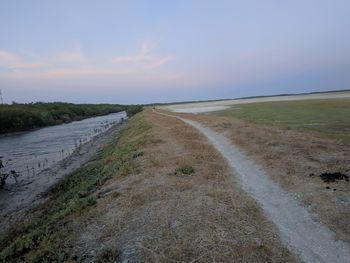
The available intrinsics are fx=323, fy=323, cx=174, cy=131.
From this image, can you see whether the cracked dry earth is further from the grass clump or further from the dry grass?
the dry grass

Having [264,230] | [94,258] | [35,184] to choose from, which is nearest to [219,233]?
[264,230]

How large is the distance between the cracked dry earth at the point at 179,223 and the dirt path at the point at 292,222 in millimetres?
295

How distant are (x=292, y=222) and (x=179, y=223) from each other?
3124 mm

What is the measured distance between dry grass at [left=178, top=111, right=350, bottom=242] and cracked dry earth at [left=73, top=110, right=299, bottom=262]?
1698mm

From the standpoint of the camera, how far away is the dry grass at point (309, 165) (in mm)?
9297

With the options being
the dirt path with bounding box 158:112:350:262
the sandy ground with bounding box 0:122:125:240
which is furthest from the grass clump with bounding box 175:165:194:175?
the sandy ground with bounding box 0:122:125:240

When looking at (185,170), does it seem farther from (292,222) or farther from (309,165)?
(292,222)

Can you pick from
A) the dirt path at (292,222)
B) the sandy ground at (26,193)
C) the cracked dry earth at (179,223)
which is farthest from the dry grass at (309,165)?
the sandy ground at (26,193)

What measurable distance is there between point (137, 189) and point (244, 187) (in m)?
4.11

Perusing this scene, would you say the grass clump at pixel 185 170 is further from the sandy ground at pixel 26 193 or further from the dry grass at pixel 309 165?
the sandy ground at pixel 26 193

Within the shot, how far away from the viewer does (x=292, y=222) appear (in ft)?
29.1

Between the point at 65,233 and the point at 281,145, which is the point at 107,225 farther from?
the point at 281,145

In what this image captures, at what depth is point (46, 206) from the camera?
16234 millimetres

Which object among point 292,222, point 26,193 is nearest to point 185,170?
point 292,222
